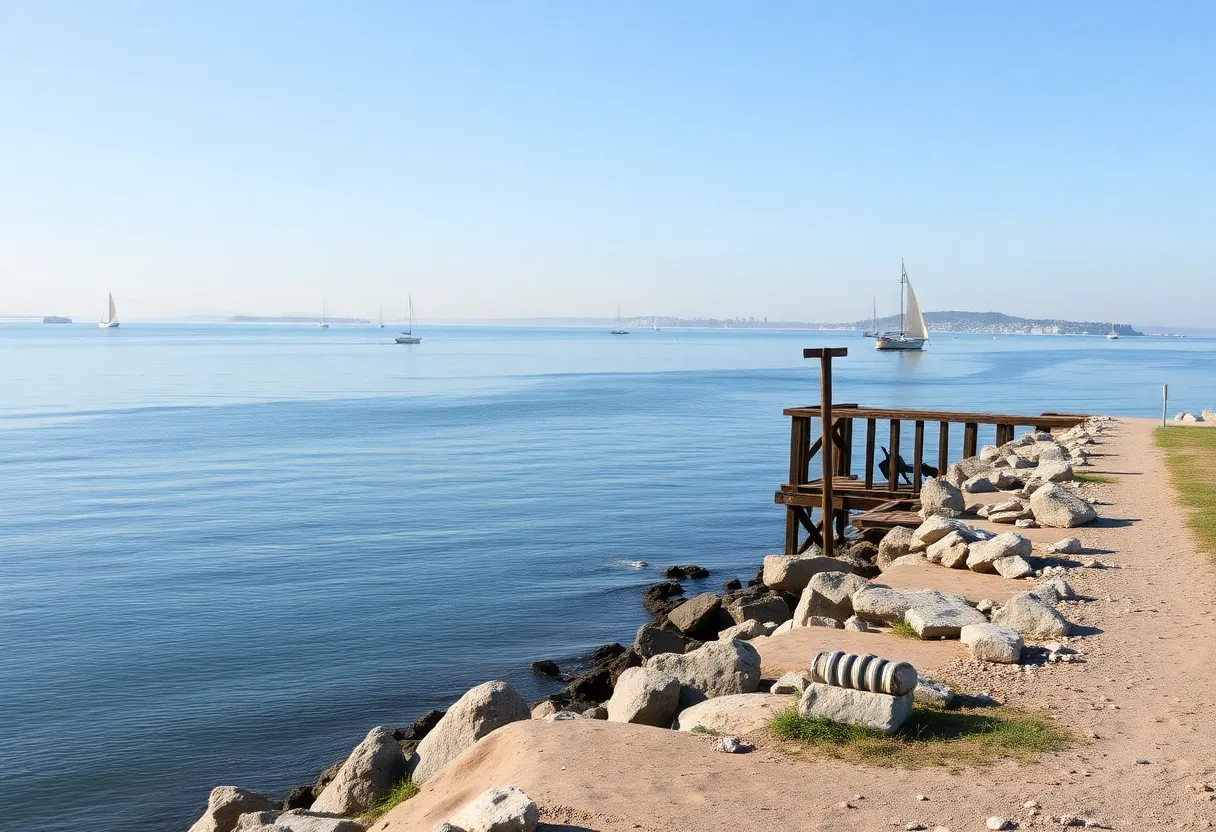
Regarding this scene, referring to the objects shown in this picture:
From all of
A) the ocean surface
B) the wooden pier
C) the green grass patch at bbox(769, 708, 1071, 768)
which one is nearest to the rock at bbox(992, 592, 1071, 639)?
the green grass patch at bbox(769, 708, 1071, 768)

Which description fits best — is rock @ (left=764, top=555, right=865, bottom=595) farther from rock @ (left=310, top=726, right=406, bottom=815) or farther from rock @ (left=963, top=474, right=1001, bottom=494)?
rock @ (left=310, top=726, right=406, bottom=815)

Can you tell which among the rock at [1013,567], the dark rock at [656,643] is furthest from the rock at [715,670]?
the rock at [1013,567]

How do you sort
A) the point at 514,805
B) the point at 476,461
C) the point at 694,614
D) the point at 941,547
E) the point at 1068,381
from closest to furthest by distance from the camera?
1. the point at 514,805
2. the point at 941,547
3. the point at 694,614
4. the point at 476,461
5. the point at 1068,381

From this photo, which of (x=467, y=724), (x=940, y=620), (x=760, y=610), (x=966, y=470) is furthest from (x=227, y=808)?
(x=966, y=470)

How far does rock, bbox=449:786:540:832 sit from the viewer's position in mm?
6734

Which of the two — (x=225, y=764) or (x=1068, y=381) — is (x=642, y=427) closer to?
(x=225, y=764)

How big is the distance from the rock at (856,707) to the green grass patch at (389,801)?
11.2ft

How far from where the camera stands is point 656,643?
15.4 m

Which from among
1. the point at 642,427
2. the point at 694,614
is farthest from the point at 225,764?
the point at 642,427

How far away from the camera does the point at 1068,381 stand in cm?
10406

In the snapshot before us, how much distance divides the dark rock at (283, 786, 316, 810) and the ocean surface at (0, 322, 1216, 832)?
124 cm

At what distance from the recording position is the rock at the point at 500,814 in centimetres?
673

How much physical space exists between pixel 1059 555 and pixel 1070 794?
8.16m

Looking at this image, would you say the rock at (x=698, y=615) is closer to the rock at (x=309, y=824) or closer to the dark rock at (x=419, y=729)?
the dark rock at (x=419, y=729)
